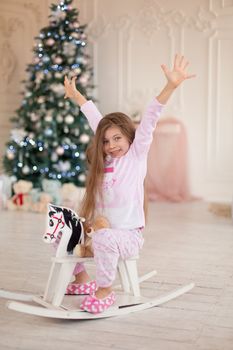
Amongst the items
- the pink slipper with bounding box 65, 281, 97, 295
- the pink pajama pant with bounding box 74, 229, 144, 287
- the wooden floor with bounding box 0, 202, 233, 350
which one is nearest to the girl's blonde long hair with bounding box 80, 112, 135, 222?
the pink pajama pant with bounding box 74, 229, 144, 287

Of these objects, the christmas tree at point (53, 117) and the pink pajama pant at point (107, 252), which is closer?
the pink pajama pant at point (107, 252)

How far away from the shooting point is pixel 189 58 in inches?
267

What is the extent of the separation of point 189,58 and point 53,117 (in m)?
1.61

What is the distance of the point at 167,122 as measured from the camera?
22.4ft

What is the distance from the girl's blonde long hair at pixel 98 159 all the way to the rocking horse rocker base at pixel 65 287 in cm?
8

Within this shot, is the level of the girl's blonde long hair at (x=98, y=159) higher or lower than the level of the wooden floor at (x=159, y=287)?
higher

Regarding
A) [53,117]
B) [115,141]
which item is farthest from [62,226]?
[53,117]

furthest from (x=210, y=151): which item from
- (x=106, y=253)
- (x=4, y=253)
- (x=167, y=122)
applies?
(x=106, y=253)

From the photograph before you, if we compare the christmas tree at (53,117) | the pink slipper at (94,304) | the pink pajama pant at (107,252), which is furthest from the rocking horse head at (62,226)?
the christmas tree at (53,117)

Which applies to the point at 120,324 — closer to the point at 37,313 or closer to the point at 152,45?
the point at 37,313

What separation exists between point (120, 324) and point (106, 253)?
0.33 meters

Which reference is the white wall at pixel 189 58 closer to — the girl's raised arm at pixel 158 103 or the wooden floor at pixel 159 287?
the wooden floor at pixel 159 287

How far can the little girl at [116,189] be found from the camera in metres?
3.04

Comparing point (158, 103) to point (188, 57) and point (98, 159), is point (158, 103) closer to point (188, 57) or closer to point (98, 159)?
point (98, 159)
